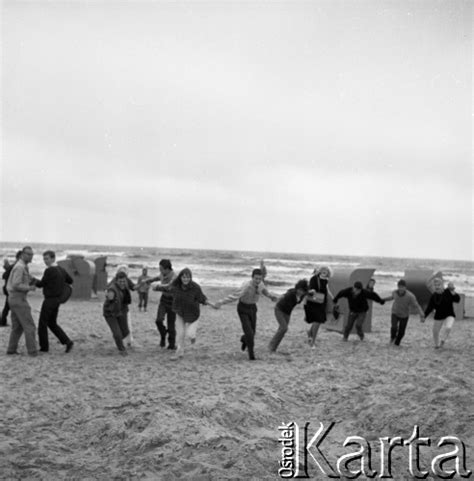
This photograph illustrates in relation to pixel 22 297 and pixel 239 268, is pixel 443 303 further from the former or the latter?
pixel 239 268

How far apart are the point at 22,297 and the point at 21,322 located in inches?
14.7

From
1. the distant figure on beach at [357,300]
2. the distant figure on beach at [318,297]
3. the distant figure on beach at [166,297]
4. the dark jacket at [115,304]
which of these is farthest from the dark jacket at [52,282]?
the distant figure on beach at [357,300]

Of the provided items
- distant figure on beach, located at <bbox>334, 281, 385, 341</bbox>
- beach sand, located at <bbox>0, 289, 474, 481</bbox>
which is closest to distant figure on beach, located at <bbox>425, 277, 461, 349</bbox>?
beach sand, located at <bbox>0, 289, 474, 481</bbox>

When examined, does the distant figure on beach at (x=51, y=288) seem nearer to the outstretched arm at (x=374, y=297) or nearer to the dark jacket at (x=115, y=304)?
the dark jacket at (x=115, y=304)

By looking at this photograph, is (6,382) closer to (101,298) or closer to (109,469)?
(109,469)

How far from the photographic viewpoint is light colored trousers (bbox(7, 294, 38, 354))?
26.5ft

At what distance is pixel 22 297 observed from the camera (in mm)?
8117

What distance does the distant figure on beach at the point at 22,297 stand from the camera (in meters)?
8.02

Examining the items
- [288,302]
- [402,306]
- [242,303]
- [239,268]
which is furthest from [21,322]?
[239,268]

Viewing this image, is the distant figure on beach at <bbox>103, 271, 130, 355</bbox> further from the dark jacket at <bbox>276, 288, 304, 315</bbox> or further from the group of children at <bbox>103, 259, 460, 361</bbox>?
the dark jacket at <bbox>276, 288, 304, 315</bbox>

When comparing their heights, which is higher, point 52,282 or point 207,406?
point 52,282

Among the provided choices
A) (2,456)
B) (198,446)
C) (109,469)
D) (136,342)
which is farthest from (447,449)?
(136,342)

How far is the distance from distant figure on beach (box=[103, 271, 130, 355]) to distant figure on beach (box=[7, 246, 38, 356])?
1109mm

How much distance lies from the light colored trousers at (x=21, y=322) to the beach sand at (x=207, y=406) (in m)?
0.28
